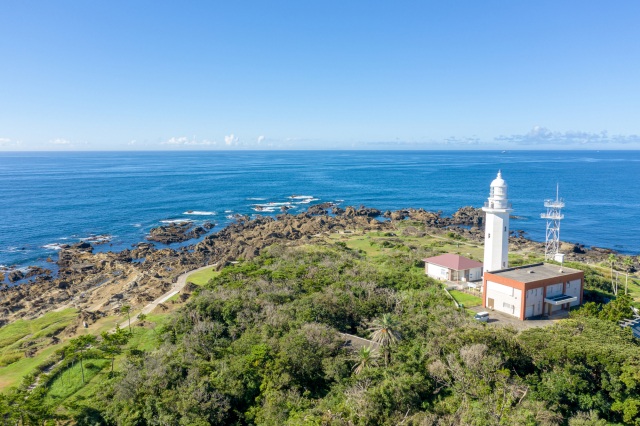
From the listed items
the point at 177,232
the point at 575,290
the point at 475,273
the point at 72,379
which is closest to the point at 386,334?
the point at 575,290

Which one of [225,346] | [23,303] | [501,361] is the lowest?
[23,303]

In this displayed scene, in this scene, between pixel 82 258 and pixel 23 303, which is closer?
pixel 23 303

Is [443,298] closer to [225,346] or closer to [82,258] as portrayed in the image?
[225,346]

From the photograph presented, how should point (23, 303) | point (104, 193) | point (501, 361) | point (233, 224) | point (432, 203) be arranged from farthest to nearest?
point (104, 193) → point (432, 203) → point (233, 224) → point (23, 303) → point (501, 361)

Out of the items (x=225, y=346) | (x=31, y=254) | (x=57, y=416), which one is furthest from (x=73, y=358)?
(x=31, y=254)

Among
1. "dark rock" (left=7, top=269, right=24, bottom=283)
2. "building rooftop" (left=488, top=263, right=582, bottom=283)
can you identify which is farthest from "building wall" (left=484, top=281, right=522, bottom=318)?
"dark rock" (left=7, top=269, right=24, bottom=283)

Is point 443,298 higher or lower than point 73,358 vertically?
higher

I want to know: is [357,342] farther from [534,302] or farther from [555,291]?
[555,291]
